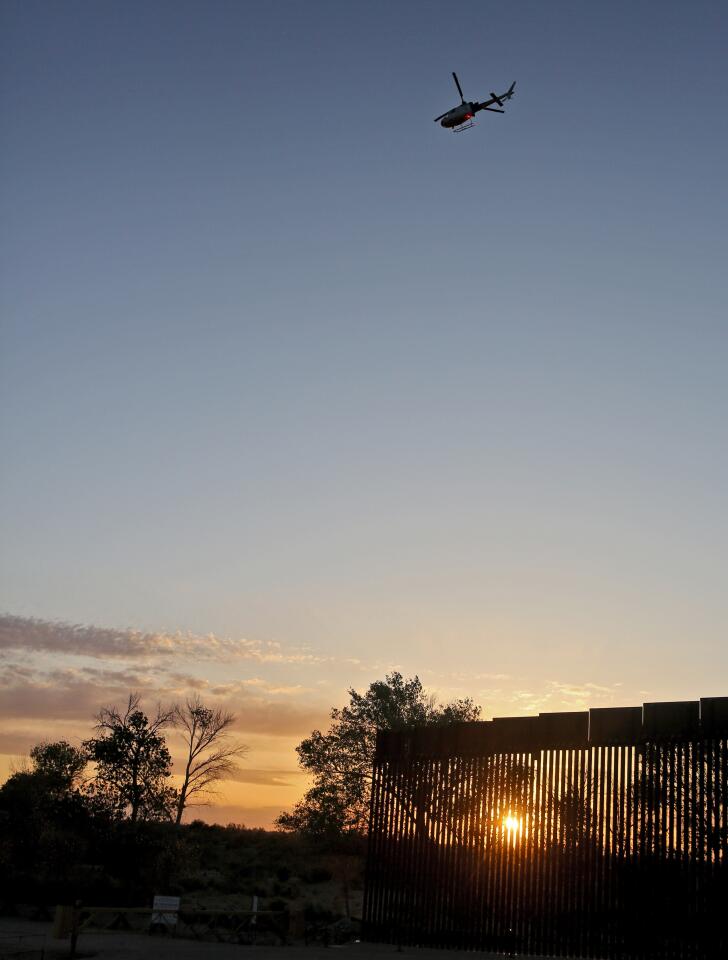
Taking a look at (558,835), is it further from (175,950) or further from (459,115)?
(459,115)

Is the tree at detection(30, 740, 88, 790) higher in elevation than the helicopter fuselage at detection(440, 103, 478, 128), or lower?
lower

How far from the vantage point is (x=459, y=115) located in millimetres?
29266

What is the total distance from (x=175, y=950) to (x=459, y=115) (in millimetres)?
24048

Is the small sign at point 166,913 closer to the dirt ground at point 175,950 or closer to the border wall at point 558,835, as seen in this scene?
the dirt ground at point 175,950

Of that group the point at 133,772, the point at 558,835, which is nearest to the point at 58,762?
the point at 133,772

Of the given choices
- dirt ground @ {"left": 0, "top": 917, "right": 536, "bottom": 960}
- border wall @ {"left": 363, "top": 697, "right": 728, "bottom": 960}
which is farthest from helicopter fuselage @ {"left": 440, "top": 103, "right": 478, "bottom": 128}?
dirt ground @ {"left": 0, "top": 917, "right": 536, "bottom": 960}

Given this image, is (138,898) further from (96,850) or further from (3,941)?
(3,941)

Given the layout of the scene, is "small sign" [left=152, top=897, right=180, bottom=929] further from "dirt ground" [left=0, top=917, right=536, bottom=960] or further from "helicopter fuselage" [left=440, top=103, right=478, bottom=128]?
"helicopter fuselage" [left=440, top=103, right=478, bottom=128]

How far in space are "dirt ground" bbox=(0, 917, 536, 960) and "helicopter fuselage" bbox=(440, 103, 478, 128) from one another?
22785 millimetres

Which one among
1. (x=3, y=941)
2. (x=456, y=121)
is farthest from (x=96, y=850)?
(x=456, y=121)

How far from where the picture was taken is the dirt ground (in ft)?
61.3

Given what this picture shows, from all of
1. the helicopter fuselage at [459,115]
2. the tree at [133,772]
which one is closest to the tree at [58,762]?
the tree at [133,772]

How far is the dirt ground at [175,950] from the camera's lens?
18672mm

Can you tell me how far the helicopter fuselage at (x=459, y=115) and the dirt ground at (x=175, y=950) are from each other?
897 inches
